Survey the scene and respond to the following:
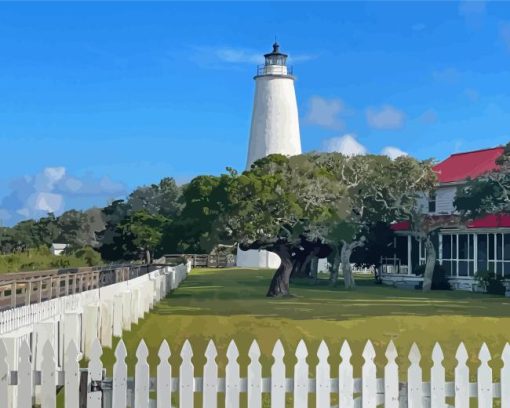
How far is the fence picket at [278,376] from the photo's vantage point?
683cm

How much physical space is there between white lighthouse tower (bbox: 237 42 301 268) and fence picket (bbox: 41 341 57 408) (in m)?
63.9

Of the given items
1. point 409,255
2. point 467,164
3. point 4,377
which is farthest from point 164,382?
→ point 467,164

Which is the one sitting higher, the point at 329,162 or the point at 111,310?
the point at 329,162

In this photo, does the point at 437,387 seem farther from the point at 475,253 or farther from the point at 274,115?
the point at 274,115

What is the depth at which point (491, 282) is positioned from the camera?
38.2m

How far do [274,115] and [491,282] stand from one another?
120ft

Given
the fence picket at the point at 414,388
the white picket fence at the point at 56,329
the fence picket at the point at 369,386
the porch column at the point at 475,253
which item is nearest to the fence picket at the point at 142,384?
the white picket fence at the point at 56,329

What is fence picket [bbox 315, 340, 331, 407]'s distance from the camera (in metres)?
6.91

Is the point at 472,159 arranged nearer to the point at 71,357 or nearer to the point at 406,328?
the point at 406,328

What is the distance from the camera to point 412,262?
47.6m

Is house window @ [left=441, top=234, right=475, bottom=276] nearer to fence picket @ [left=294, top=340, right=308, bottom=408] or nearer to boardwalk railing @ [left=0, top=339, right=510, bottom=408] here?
boardwalk railing @ [left=0, top=339, right=510, bottom=408]

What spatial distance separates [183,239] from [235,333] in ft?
82.8

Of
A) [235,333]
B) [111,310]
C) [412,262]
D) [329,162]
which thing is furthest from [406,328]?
[412,262]

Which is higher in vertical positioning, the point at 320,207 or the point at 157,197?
the point at 157,197
